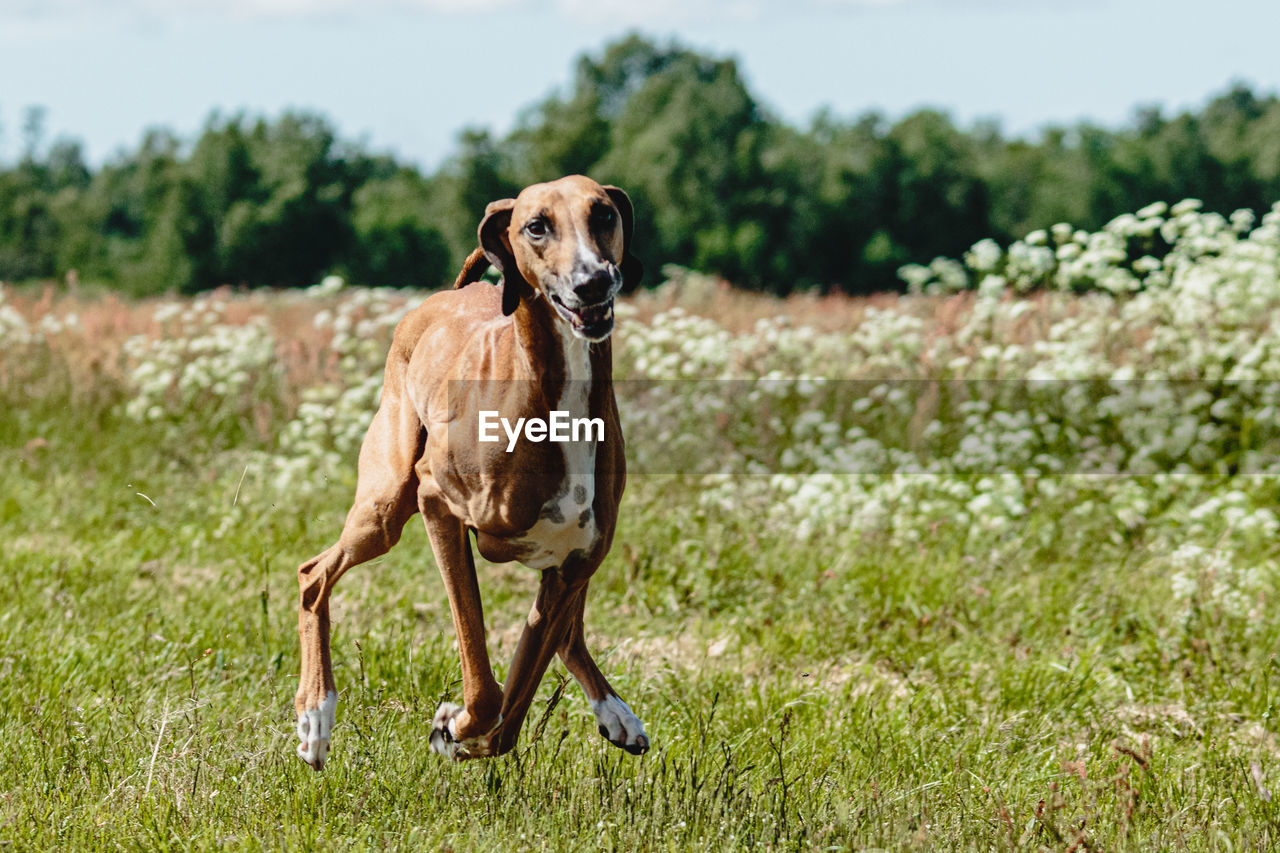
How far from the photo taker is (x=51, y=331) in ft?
33.1

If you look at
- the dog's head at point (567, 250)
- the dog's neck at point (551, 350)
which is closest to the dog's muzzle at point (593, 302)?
the dog's head at point (567, 250)

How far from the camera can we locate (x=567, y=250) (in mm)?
2359

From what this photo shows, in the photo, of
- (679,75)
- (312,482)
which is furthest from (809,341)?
(679,75)

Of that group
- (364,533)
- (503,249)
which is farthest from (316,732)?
(503,249)

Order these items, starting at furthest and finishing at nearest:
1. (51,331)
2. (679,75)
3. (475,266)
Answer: (679,75)
(51,331)
(475,266)

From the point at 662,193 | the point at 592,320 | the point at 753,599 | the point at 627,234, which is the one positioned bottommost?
the point at 662,193

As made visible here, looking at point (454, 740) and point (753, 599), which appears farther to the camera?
point (753, 599)

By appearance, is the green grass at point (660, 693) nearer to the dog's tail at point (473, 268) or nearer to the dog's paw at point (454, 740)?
the dog's paw at point (454, 740)

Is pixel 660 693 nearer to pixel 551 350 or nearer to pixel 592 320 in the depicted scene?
pixel 551 350

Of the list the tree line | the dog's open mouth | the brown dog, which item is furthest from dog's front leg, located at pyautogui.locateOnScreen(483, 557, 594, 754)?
the tree line

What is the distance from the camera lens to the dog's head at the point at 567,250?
2332 mm

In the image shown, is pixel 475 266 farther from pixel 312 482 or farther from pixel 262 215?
pixel 262 215

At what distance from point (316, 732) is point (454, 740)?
0.41 meters

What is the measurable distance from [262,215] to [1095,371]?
44.3 meters
